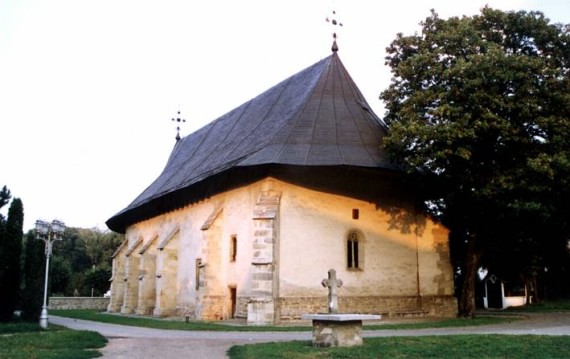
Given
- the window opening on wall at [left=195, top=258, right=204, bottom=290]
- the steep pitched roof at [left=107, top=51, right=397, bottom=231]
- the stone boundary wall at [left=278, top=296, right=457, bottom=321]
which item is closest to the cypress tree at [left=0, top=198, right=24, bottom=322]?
the window opening on wall at [left=195, top=258, right=204, bottom=290]

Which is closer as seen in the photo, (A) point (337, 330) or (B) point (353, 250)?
(A) point (337, 330)

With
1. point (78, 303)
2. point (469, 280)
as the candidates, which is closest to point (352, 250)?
point (469, 280)

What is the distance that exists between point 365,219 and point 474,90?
6.88 m

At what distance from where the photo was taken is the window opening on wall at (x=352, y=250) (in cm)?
2283

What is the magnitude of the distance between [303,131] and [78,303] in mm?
27468

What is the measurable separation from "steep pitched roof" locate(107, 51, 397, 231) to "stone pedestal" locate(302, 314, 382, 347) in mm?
9828

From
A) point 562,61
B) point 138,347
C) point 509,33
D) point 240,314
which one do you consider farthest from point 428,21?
point 138,347

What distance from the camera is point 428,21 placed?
874 inches

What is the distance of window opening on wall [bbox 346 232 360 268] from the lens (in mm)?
22827

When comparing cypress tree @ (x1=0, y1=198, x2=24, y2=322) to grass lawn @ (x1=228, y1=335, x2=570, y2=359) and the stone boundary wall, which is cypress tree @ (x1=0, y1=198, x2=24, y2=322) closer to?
the stone boundary wall

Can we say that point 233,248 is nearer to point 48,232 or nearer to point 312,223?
point 312,223

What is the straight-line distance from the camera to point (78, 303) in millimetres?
42375

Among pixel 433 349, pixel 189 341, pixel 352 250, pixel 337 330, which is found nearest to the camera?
pixel 433 349

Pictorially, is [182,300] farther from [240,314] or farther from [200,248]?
[240,314]
